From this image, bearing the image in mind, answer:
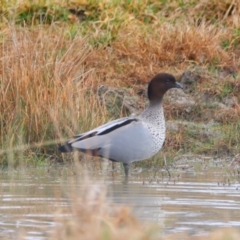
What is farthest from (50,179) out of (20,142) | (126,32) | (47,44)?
(126,32)

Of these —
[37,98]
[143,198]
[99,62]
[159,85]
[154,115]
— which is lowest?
[143,198]

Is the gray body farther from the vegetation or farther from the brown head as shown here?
the brown head

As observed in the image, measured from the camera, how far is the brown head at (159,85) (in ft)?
29.4

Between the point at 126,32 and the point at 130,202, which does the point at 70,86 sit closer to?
the point at 130,202

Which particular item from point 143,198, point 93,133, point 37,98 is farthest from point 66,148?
point 143,198

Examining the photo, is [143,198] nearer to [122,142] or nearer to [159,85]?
[122,142]

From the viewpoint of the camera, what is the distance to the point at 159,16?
507 inches

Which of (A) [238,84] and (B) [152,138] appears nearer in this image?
(B) [152,138]

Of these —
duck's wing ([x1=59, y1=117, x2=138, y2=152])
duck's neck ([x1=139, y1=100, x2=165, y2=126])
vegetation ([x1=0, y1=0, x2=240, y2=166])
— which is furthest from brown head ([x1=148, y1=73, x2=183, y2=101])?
duck's wing ([x1=59, y1=117, x2=138, y2=152])

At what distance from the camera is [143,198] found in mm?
6945

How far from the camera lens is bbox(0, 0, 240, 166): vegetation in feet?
28.7

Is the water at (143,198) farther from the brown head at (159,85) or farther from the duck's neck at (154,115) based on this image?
the brown head at (159,85)

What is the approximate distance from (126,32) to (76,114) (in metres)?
3.36

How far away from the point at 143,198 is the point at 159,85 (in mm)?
2290
